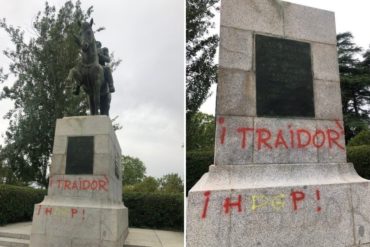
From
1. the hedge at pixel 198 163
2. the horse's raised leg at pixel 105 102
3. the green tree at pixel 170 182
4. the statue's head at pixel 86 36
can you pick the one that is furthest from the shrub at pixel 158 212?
the green tree at pixel 170 182

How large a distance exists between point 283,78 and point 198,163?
13222 mm

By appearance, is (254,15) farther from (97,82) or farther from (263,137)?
(97,82)

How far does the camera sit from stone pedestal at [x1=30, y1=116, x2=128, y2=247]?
771 centimetres

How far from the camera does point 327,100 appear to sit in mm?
5434

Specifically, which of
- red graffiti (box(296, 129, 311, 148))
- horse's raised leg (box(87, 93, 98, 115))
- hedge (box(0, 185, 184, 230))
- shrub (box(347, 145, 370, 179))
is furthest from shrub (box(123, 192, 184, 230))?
red graffiti (box(296, 129, 311, 148))

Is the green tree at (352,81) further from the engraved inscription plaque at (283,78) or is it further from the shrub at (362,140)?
the engraved inscription plaque at (283,78)

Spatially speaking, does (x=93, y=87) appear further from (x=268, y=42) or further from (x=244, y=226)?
(x=244, y=226)

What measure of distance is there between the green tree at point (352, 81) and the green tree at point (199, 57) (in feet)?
59.0

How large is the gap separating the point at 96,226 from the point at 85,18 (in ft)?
69.3

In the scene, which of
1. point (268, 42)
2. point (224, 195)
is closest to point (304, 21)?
point (268, 42)

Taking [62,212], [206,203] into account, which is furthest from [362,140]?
[206,203]

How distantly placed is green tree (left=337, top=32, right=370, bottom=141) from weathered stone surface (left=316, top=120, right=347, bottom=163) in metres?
29.7

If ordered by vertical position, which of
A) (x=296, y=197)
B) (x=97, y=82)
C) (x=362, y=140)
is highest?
(x=97, y=82)

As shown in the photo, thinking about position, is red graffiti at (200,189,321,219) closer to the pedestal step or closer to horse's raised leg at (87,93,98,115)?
horse's raised leg at (87,93,98,115)
